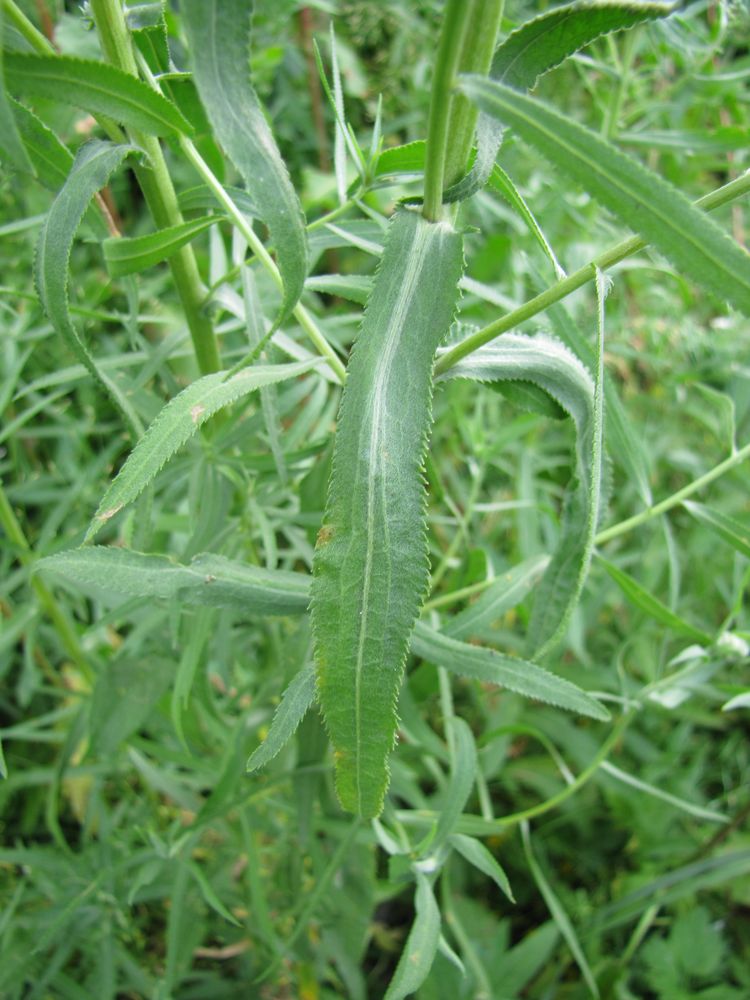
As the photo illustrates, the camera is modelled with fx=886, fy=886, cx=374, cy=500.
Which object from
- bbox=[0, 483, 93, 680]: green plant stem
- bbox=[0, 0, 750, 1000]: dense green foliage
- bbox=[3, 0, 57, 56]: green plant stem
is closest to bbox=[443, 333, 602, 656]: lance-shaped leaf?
bbox=[0, 0, 750, 1000]: dense green foliage

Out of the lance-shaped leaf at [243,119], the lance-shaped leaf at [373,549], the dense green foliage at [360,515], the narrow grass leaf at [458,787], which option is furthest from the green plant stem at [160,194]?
the narrow grass leaf at [458,787]

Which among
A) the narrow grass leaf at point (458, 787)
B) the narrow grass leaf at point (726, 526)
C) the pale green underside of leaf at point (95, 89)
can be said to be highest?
the pale green underside of leaf at point (95, 89)

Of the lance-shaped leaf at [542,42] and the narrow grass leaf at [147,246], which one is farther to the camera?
the narrow grass leaf at [147,246]

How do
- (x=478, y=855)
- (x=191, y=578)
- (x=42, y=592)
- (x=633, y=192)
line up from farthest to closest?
(x=42, y=592) → (x=478, y=855) → (x=191, y=578) → (x=633, y=192)

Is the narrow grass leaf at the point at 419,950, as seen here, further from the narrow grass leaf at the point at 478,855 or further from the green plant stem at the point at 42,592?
the green plant stem at the point at 42,592

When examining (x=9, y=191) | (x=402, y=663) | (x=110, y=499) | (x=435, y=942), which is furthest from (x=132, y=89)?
(x=9, y=191)

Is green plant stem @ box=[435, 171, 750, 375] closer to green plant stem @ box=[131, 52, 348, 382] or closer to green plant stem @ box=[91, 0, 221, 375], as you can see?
green plant stem @ box=[131, 52, 348, 382]

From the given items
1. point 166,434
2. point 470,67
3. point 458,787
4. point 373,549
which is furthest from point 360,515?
point 458,787

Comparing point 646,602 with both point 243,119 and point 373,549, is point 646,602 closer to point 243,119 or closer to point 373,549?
point 373,549
